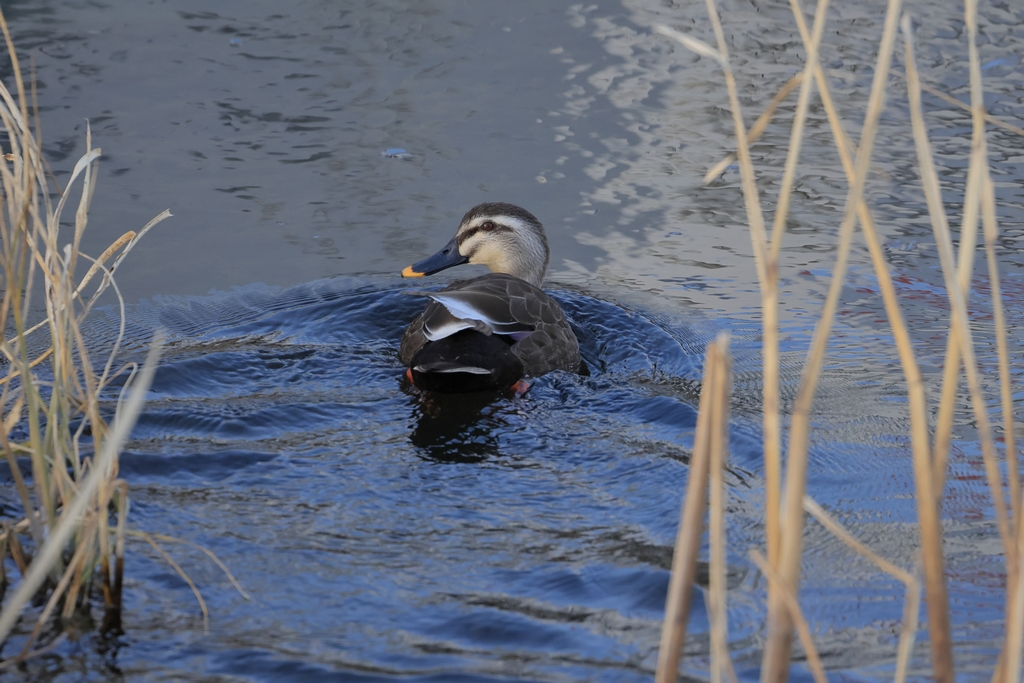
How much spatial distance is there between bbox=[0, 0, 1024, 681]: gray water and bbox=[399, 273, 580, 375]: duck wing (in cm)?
25

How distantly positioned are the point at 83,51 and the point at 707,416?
858 centimetres

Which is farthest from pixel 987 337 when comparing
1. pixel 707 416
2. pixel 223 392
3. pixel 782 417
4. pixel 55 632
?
pixel 55 632

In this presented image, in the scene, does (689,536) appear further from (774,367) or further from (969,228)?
(969,228)

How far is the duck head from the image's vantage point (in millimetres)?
6949

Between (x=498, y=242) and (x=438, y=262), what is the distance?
0.46 meters

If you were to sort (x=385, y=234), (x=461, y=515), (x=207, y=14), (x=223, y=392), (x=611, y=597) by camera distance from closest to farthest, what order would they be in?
1. (x=611, y=597)
2. (x=461, y=515)
3. (x=223, y=392)
4. (x=385, y=234)
5. (x=207, y=14)

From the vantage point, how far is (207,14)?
994 cm

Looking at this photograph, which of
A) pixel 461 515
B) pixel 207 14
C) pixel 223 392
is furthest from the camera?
pixel 207 14

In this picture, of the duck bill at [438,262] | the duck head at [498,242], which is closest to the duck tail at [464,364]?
the duck bill at [438,262]

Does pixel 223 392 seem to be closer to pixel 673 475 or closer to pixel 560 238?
pixel 673 475

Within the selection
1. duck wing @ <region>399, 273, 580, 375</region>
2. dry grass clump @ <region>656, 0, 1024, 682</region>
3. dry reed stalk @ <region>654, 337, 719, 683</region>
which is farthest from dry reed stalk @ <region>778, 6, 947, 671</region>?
duck wing @ <region>399, 273, 580, 375</region>

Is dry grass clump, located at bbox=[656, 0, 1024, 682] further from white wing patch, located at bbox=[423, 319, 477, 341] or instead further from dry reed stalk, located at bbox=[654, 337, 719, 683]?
white wing patch, located at bbox=[423, 319, 477, 341]

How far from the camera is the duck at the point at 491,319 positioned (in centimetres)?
556

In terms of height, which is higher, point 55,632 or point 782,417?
point 782,417
